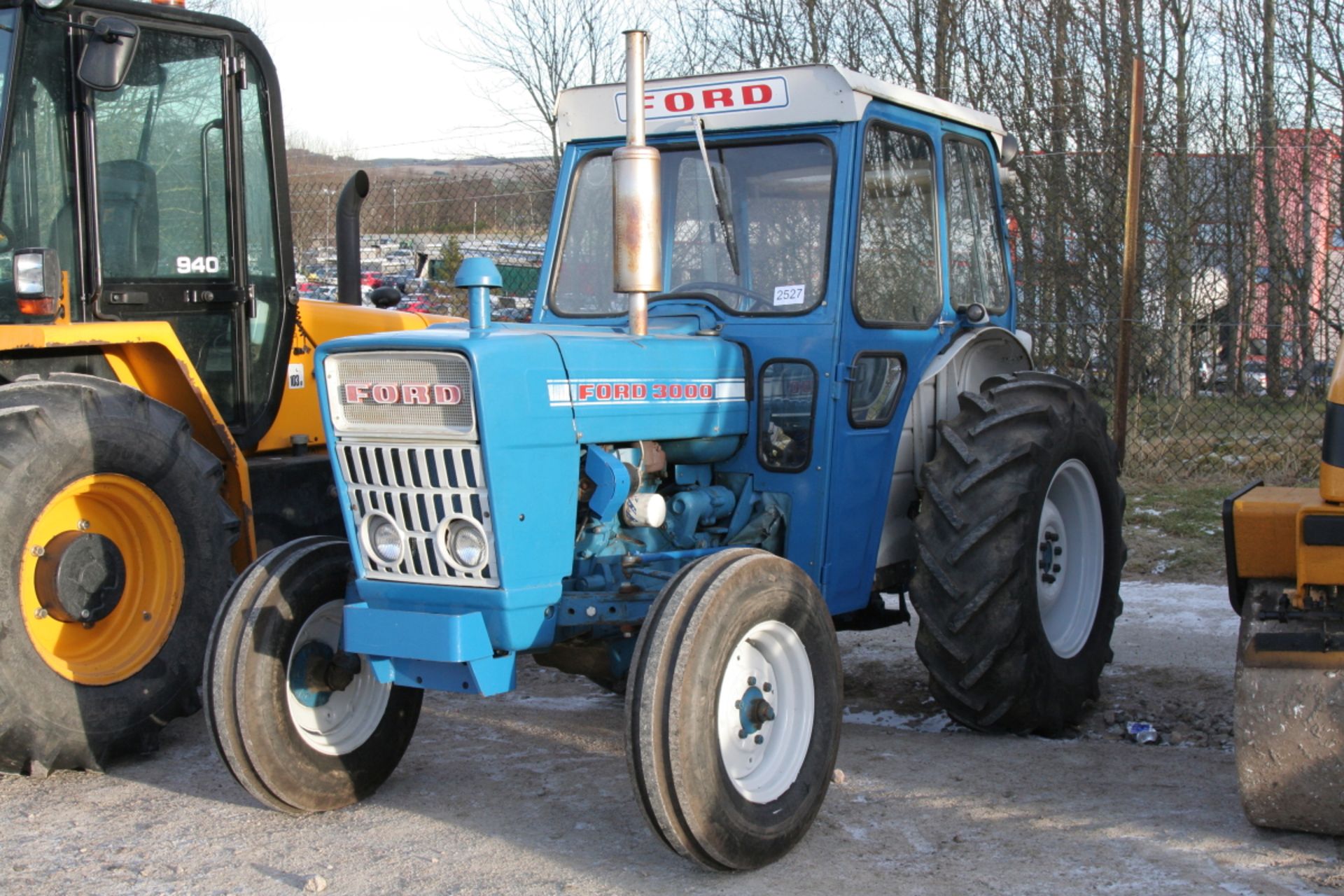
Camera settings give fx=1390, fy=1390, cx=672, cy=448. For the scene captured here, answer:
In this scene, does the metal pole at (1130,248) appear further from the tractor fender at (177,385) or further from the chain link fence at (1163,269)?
the tractor fender at (177,385)

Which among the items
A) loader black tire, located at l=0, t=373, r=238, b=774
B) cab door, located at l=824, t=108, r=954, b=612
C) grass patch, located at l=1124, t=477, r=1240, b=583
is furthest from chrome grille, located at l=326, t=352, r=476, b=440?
grass patch, located at l=1124, t=477, r=1240, b=583

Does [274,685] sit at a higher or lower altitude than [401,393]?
lower

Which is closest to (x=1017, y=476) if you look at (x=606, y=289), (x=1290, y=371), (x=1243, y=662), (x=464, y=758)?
(x=1243, y=662)

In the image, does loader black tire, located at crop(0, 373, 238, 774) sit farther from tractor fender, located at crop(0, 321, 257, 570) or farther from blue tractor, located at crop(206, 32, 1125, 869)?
blue tractor, located at crop(206, 32, 1125, 869)

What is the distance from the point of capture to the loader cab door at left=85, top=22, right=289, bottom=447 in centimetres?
558

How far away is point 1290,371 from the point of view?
418 inches

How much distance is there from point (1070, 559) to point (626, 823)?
7.63 ft

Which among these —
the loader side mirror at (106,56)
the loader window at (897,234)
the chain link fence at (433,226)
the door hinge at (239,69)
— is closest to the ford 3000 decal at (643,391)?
the loader window at (897,234)

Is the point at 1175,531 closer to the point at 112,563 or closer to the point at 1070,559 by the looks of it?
the point at 1070,559

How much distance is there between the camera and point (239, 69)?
20.0 feet

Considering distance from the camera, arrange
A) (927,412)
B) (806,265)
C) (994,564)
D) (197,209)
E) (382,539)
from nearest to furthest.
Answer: (382,539), (994,564), (806,265), (927,412), (197,209)

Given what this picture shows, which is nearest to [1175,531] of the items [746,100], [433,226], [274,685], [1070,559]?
[1070,559]

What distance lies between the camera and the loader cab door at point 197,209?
5.58m

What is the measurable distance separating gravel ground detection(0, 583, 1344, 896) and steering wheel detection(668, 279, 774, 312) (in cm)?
157
